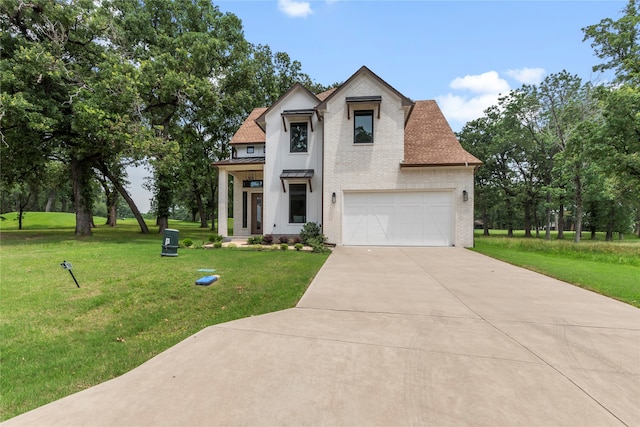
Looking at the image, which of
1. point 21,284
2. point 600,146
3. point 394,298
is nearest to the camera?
point 394,298

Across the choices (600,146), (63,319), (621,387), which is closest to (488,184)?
(600,146)

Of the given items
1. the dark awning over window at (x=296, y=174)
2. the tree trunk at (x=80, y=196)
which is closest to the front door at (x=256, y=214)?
the dark awning over window at (x=296, y=174)

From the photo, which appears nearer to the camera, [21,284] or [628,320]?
[628,320]

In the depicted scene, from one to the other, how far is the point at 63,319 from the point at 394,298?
5.19 meters

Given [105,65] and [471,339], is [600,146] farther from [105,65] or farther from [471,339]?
[105,65]

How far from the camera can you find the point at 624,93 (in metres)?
14.4

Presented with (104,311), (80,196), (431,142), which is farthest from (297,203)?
(80,196)

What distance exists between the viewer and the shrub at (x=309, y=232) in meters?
13.6

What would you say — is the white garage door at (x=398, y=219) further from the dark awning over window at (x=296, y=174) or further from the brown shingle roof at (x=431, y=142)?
the dark awning over window at (x=296, y=174)

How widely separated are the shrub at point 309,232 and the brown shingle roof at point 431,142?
16.9ft

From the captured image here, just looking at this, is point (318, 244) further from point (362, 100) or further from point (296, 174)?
point (362, 100)

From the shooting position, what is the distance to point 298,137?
15148 mm

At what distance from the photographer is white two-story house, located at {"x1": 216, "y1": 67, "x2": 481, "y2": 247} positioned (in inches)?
A: 532

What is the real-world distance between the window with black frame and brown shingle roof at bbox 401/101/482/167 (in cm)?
519
